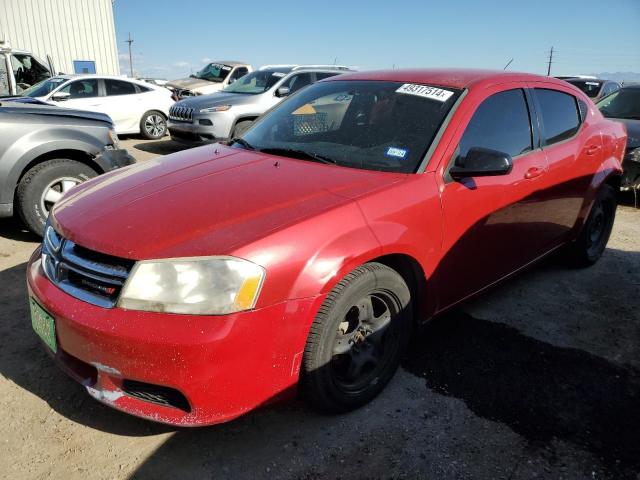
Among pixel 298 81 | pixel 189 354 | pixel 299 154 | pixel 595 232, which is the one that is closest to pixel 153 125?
pixel 298 81

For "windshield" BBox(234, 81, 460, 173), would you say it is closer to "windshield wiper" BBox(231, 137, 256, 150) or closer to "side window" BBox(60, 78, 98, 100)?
"windshield wiper" BBox(231, 137, 256, 150)

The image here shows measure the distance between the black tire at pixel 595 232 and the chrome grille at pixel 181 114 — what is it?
281 inches

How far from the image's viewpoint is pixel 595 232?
448cm

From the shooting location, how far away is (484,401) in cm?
255

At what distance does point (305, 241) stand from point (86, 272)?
36.4 inches

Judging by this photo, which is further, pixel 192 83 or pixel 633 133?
pixel 192 83

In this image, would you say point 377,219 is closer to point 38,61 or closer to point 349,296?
point 349,296

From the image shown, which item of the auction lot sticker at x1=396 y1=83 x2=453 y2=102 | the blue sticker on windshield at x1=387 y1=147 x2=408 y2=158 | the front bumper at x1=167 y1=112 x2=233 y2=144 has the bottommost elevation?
the front bumper at x1=167 y1=112 x2=233 y2=144

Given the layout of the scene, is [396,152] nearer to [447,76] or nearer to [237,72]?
[447,76]

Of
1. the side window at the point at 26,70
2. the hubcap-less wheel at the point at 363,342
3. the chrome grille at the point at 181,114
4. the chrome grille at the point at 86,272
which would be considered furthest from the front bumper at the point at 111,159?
the side window at the point at 26,70

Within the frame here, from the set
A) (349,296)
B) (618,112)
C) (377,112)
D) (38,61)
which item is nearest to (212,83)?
(38,61)

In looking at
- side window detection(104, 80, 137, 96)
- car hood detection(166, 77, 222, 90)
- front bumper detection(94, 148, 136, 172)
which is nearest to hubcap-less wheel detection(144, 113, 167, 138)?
side window detection(104, 80, 137, 96)

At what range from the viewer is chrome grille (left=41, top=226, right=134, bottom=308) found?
6.48 ft

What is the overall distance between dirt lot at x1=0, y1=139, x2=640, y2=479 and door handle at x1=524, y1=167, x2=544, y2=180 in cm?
101
